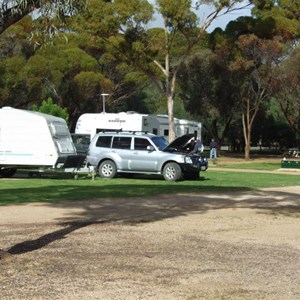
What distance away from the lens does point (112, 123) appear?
3403cm

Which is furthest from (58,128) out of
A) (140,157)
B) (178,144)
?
(178,144)

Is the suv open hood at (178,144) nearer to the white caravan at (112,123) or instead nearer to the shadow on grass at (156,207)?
the shadow on grass at (156,207)

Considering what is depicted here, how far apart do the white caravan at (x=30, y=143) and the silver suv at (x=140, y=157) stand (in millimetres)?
995

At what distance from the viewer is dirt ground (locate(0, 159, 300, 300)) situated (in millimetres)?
6117

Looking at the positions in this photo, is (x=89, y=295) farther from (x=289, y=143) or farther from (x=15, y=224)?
(x=289, y=143)

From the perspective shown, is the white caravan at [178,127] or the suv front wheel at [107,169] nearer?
the suv front wheel at [107,169]

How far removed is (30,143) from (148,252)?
1625cm

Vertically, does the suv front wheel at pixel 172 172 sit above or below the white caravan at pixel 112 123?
below

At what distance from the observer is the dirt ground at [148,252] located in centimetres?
612

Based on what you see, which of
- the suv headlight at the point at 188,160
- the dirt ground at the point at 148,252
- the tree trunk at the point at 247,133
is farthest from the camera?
the tree trunk at the point at 247,133

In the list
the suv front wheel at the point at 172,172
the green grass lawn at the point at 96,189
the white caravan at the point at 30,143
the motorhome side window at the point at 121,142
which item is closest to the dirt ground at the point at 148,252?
the green grass lawn at the point at 96,189

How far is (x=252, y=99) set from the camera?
143ft

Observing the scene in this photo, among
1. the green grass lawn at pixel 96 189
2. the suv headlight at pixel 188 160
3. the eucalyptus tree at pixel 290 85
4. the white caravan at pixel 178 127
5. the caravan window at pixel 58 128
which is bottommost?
the green grass lawn at pixel 96 189

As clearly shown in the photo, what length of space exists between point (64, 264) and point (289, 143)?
65.1 metres
